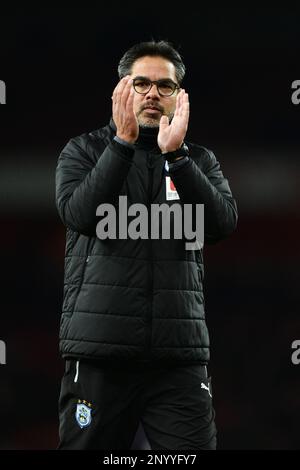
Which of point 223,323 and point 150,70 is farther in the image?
point 223,323

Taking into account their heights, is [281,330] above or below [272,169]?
below

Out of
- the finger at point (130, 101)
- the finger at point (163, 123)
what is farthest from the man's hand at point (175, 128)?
the finger at point (130, 101)

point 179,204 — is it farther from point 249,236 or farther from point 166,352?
point 249,236

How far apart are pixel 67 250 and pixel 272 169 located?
197 cm

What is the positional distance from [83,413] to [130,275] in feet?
1.05

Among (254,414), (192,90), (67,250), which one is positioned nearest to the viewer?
(67,250)

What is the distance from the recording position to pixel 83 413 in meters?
1.86

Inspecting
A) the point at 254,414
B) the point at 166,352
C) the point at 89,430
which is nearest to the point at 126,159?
the point at 166,352

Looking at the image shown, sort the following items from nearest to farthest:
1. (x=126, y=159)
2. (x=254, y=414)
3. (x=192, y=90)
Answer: (x=126, y=159) < (x=254, y=414) < (x=192, y=90)

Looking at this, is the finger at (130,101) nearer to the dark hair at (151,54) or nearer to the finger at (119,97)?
the finger at (119,97)

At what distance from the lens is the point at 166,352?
6.03 feet

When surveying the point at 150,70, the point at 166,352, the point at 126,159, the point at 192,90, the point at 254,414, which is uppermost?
the point at 192,90

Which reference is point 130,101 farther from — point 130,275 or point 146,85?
point 130,275

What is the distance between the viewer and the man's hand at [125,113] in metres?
1.86
